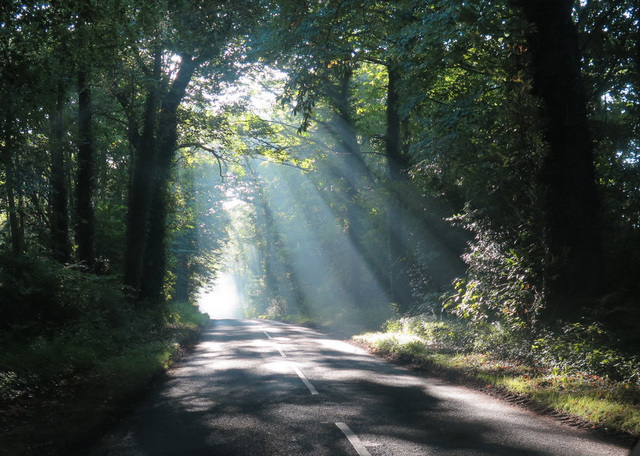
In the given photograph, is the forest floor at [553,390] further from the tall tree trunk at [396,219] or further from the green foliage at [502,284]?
the tall tree trunk at [396,219]

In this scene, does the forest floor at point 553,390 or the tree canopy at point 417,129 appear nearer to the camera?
the forest floor at point 553,390

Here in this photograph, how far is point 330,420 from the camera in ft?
23.8

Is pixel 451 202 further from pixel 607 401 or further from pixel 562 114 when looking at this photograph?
pixel 607 401

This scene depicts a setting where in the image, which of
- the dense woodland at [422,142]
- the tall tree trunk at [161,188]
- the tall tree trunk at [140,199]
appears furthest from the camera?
the tall tree trunk at [161,188]

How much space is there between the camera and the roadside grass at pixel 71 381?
6324 millimetres

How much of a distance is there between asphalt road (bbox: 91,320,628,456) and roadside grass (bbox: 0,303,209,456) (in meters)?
0.43

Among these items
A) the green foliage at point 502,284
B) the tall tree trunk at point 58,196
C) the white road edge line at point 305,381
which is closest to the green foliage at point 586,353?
the green foliage at point 502,284

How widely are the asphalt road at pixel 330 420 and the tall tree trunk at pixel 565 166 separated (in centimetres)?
340

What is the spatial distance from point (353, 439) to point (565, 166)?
7822 millimetres

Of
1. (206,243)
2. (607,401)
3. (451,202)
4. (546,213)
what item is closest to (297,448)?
(607,401)

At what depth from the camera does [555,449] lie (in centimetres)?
588

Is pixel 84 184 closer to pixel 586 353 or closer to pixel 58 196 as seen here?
pixel 58 196

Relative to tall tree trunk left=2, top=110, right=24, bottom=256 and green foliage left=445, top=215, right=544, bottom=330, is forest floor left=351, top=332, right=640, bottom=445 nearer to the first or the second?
green foliage left=445, top=215, right=544, bottom=330

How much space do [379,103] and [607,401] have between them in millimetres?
24815
